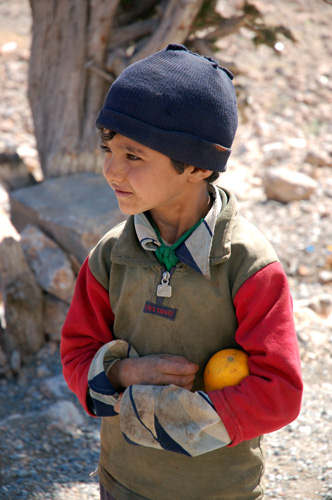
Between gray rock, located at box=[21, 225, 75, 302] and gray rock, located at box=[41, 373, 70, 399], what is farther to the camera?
gray rock, located at box=[21, 225, 75, 302]

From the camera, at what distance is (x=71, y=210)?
412cm

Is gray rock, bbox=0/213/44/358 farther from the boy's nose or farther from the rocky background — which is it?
the boy's nose

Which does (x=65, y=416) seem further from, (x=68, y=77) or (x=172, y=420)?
(x=68, y=77)

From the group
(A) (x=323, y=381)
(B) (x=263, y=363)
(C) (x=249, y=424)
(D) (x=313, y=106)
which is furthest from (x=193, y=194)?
(D) (x=313, y=106)

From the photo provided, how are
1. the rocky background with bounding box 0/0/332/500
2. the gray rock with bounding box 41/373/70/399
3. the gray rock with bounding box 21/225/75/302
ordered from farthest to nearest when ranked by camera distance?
the gray rock with bounding box 21/225/75/302 < the gray rock with bounding box 41/373/70/399 < the rocky background with bounding box 0/0/332/500

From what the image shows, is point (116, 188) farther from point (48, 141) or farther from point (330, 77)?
point (330, 77)

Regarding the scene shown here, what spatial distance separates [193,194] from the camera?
1632 millimetres

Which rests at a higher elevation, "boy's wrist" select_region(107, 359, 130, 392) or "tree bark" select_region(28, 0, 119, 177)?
"boy's wrist" select_region(107, 359, 130, 392)

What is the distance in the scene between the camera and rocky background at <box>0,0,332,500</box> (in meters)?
3.01

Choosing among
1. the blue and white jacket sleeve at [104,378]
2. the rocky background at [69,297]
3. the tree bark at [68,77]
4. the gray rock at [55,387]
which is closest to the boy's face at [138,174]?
the blue and white jacket sleeve at [104,378]

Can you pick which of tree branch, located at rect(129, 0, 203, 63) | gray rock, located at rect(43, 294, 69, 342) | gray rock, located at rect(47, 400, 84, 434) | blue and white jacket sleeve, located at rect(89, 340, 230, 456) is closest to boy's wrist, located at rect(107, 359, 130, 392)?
blue and white jacket sleeve, located at rect(89, 340, 230, 456)

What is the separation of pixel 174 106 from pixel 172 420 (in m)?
0.76

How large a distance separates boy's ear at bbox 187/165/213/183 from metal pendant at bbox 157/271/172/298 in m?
0.26

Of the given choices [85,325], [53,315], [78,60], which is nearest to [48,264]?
[53,315]
